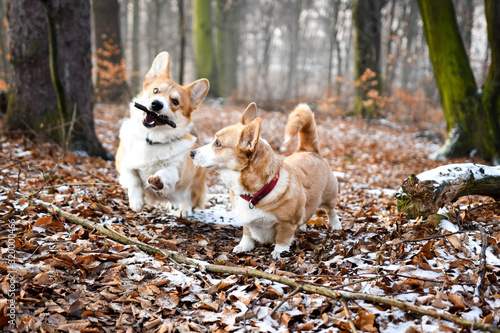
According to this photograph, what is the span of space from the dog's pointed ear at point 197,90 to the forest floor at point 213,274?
143 cm

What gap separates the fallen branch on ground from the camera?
206 centimetres

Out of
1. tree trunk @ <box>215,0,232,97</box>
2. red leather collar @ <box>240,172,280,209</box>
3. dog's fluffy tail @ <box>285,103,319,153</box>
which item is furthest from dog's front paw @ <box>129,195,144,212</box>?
tree trunk @ <box>215,0,232,97</box>

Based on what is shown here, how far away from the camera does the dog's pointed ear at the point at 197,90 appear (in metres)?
4.28

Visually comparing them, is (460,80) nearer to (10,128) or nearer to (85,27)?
(85,27)

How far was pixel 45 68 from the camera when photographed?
6.11 meters

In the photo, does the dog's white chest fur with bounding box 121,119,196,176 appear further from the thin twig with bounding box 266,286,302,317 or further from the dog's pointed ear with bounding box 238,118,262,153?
the thin twig with bounding box 266,286,302,317

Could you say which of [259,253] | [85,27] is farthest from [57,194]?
[85,27]

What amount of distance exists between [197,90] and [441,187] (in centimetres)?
277

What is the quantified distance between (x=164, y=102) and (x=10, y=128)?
3.78m

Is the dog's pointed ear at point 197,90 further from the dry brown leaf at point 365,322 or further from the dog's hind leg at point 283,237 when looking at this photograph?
the dry brown leaf at point 365,322

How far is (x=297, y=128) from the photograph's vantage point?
383 centimetres

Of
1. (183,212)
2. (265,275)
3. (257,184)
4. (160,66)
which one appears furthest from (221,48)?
(265,275)

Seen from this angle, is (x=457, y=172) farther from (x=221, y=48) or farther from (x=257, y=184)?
(x=221, y=48)

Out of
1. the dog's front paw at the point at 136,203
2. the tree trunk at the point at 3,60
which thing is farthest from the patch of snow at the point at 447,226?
the tree trunk at the point at 3,60
